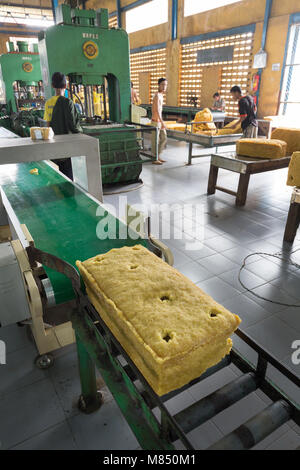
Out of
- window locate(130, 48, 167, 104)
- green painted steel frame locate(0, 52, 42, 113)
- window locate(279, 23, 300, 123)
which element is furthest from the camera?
window locate(130, 48, 167, 104)

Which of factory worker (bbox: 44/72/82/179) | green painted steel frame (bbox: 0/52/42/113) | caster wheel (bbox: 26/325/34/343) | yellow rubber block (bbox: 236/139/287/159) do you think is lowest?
caster wheel (bbox: 26/325/34/343)

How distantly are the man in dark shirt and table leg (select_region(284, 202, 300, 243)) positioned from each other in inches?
115

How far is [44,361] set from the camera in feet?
6.69

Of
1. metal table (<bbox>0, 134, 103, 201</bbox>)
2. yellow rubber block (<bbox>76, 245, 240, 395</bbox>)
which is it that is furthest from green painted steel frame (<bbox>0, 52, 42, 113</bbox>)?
yellow rubber block (<bbox>76, 245, 240, 395</bbox>)

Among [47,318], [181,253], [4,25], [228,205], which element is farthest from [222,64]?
[4,25]

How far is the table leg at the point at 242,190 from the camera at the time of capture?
15.1 ft

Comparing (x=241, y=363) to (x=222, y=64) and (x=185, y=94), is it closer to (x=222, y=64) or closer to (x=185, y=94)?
(x=222, y=64)

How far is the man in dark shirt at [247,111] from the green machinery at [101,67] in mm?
2127

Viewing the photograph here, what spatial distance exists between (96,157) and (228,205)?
9.08 feet

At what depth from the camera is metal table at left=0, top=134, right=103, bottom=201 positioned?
2.26 metres

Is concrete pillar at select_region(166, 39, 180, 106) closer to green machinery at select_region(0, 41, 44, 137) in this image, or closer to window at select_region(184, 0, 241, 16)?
window at select_region(184, 0, 241, 16)

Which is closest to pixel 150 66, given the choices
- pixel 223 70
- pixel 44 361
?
pixel 223 70

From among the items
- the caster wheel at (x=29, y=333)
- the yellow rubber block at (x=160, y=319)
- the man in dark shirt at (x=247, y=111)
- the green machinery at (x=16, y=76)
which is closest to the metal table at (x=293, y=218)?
the yellow rubber block at (x=160, y=319)

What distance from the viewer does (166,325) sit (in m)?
1.00
